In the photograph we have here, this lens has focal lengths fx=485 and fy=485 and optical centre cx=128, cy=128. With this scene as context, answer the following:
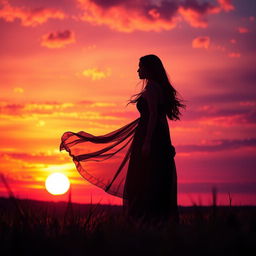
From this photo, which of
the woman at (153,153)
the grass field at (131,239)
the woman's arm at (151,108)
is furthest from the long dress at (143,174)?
the grass field at (131,239)

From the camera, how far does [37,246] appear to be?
4574 mm

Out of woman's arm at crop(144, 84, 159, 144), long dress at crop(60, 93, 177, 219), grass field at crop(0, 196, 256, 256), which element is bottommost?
grass field at crop(0, 196, 256, 256)

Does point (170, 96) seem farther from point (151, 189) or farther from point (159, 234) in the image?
point (159, 234)

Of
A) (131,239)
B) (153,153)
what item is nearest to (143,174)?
(153,153)

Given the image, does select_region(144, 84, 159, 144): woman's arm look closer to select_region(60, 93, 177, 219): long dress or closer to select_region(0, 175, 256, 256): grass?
select_region(60, 93, 177, 219): long dress

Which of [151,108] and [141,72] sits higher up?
[141,72]

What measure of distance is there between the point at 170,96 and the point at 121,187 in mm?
1869

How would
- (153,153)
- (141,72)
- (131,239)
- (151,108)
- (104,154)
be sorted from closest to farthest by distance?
(131,239), (151,108), (153,153), (141,72), (104,154)

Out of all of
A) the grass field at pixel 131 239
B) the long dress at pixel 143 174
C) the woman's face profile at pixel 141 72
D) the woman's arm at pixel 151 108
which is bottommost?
the grass field at pixel 131 239

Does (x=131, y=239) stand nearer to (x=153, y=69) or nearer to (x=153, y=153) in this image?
(x=153, y=153)

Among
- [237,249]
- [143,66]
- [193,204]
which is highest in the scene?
[143,66]

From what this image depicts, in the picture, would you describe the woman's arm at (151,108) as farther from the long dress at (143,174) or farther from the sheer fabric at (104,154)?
the sheer fabric at (104,154)

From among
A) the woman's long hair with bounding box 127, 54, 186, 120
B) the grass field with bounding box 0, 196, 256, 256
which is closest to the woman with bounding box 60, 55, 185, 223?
the woman's long hair with bounding box 127, 54, 186, 120

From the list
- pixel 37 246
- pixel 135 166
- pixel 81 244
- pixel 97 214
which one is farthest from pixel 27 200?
pixel 135 166
